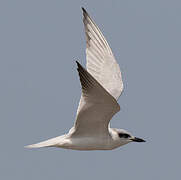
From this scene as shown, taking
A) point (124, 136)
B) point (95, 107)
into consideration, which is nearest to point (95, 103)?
point (95, 107)

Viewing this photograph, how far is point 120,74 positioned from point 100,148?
2.24 m

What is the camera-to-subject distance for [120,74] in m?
12.4

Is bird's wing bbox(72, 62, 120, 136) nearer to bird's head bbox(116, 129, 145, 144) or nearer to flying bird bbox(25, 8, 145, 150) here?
flying bird bbox(25, 8, 145, 150)

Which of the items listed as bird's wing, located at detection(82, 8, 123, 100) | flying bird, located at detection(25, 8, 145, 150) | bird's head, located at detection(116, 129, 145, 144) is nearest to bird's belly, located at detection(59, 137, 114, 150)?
flying bird, located at detection(25, 8, 145, 150)

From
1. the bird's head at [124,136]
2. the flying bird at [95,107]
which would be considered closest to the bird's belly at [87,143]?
the flying bird at [95,107]

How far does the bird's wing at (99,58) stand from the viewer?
12.2 metres

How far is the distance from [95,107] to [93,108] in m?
0.05

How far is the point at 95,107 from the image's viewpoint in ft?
32.6

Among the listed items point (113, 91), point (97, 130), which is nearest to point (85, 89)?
point (97, 130)

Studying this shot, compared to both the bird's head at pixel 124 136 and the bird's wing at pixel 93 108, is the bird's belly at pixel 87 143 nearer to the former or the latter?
the bird's wing at pixel 93 108

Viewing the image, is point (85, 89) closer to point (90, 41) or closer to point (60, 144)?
point (60, 144)

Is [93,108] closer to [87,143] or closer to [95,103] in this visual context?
[95,103]

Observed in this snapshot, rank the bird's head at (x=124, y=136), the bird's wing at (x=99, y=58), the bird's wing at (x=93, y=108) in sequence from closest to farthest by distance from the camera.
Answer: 1. the bird's wing at (x=93, y=108)
2. the bird's head at (x=124, y=136)
3. the bird's wing at (x=99, y=58)

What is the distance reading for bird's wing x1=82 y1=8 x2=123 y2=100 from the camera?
39.9 ft
